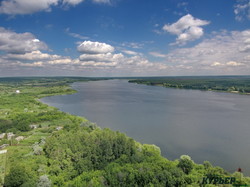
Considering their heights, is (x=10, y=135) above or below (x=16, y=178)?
below

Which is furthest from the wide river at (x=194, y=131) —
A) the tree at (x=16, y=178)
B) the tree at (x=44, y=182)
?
the tree at (x=16, y=178)

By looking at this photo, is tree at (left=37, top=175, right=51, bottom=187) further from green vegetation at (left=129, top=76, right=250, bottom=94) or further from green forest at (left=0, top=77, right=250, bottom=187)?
green vegetation at (left=129, top=76, right=250, bottom=94)

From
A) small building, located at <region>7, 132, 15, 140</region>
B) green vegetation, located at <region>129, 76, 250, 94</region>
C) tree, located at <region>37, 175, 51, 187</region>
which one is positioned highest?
green vegetation, located at <region>129, 76, 250, 94</region>

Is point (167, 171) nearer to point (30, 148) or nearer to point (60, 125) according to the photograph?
point (30, 148)

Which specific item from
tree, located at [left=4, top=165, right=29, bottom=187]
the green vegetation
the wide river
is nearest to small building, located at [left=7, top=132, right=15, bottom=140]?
tree, located at [left=4, top=165, right=29, bottom=187]

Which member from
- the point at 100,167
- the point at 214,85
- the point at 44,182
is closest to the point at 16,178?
the point at 44,182

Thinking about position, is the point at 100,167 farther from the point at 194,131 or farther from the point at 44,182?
the point at 194,131

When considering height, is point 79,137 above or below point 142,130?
above

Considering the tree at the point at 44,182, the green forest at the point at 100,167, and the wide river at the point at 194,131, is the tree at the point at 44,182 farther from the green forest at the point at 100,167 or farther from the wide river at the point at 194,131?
the wide river at the point at 194,131

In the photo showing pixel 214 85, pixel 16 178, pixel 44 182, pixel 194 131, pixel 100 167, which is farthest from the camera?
pixel 214 85

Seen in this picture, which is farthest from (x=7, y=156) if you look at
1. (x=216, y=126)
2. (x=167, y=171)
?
(x=216, y=126)

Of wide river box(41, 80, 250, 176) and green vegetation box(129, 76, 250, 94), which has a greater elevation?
green vegetation box(129, 76, 250, 94)
